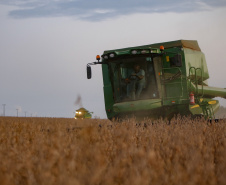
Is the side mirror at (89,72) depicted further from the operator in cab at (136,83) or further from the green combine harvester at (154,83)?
the operator in cab at (136,83)

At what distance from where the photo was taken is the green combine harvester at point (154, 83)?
10234mm

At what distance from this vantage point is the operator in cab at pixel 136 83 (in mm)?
10188

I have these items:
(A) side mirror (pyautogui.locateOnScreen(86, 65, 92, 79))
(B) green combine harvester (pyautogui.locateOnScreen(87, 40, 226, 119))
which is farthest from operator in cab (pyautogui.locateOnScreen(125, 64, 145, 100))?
(A) side mirror (pyautogui.locateOnScreen(86, 65, 92, 79))

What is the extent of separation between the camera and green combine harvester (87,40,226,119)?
403 inches

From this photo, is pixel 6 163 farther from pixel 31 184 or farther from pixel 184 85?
pixel 184 85

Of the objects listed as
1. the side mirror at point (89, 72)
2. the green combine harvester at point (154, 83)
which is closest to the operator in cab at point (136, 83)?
the green combine harvester at point (154, 83)

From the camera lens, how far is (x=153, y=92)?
33.9 ft

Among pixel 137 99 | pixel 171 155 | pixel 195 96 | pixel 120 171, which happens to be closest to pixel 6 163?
pixel 120 171

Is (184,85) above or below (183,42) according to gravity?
below

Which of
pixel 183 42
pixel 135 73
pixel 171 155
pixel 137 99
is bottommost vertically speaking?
pixel 171 155

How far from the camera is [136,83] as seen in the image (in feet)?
33.6

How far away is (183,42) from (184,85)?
59.2 inches

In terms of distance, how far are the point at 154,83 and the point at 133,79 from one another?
0.63 m

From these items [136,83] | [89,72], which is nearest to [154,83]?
[136,83]
